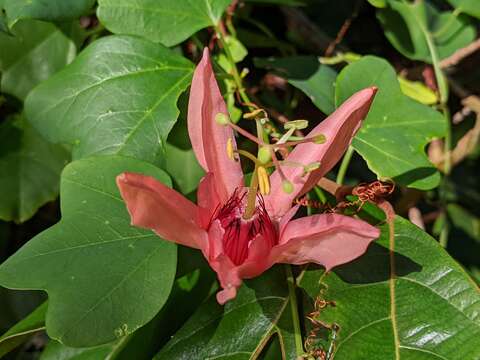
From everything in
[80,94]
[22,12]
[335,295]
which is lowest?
[335,295]

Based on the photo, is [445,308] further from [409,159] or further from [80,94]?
[80,94]

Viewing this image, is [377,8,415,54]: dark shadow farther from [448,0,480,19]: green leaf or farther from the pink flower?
the pink flower

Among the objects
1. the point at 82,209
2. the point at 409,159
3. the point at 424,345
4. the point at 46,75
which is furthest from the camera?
the point at 46,75

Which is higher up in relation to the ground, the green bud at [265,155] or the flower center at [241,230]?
the green bud at [265,155]

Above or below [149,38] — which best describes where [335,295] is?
below

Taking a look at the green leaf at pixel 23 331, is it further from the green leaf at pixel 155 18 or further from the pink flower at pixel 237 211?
the green leaf at pixel 155 18

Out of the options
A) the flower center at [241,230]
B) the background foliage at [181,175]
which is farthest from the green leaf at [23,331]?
the flower center at [241,230]

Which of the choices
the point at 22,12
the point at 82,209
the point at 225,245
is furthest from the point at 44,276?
the point at 22,12
